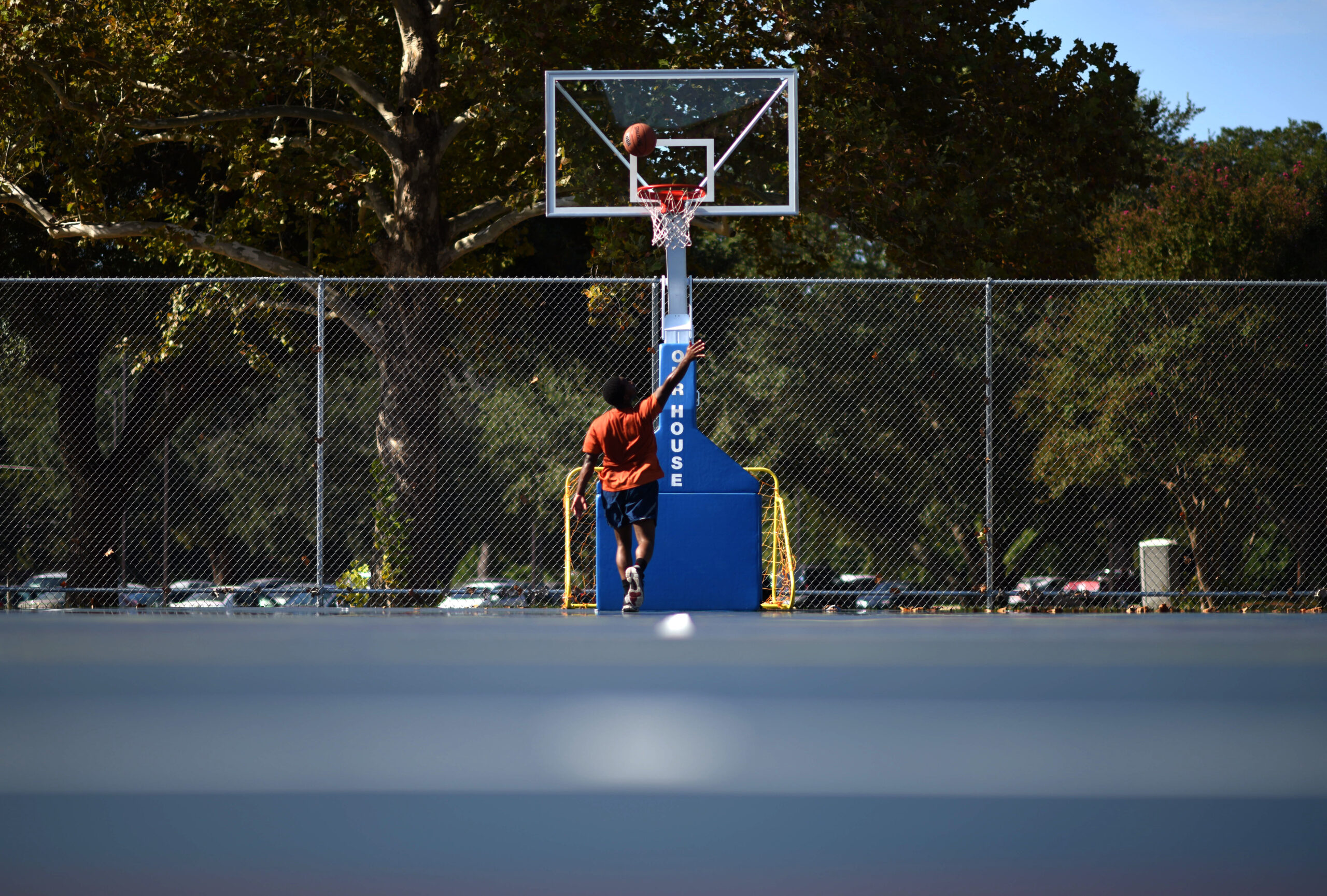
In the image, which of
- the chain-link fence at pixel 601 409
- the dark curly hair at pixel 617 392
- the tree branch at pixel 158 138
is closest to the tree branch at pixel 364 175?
the chain-link fence at pixel 601 409

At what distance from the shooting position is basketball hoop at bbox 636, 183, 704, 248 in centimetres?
1144

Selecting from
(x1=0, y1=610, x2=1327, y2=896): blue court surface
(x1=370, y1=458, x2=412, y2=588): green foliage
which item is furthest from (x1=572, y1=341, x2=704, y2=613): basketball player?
(x1=370, y1=458, x2=412, y2=588): green foliage

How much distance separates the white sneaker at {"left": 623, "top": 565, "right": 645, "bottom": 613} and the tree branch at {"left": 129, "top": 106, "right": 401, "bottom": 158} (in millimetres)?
10073

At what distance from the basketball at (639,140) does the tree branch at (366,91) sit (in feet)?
25.2

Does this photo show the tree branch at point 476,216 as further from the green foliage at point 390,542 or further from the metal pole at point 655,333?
the metal pole at point 655,333

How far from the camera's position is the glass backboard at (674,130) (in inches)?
470

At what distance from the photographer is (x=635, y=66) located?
54.9 feet

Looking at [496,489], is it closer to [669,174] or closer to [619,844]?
[669,174]

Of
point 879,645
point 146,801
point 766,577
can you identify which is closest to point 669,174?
point 766,577

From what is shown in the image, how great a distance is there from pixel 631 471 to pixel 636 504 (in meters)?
0.25

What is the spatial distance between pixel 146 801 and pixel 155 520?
2457 centimetres

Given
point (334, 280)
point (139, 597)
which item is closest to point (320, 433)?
point (334, 280)

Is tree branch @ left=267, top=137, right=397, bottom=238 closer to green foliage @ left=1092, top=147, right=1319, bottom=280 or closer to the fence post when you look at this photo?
the fence post

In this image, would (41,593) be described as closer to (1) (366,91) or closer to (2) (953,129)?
(1) (366,91)
